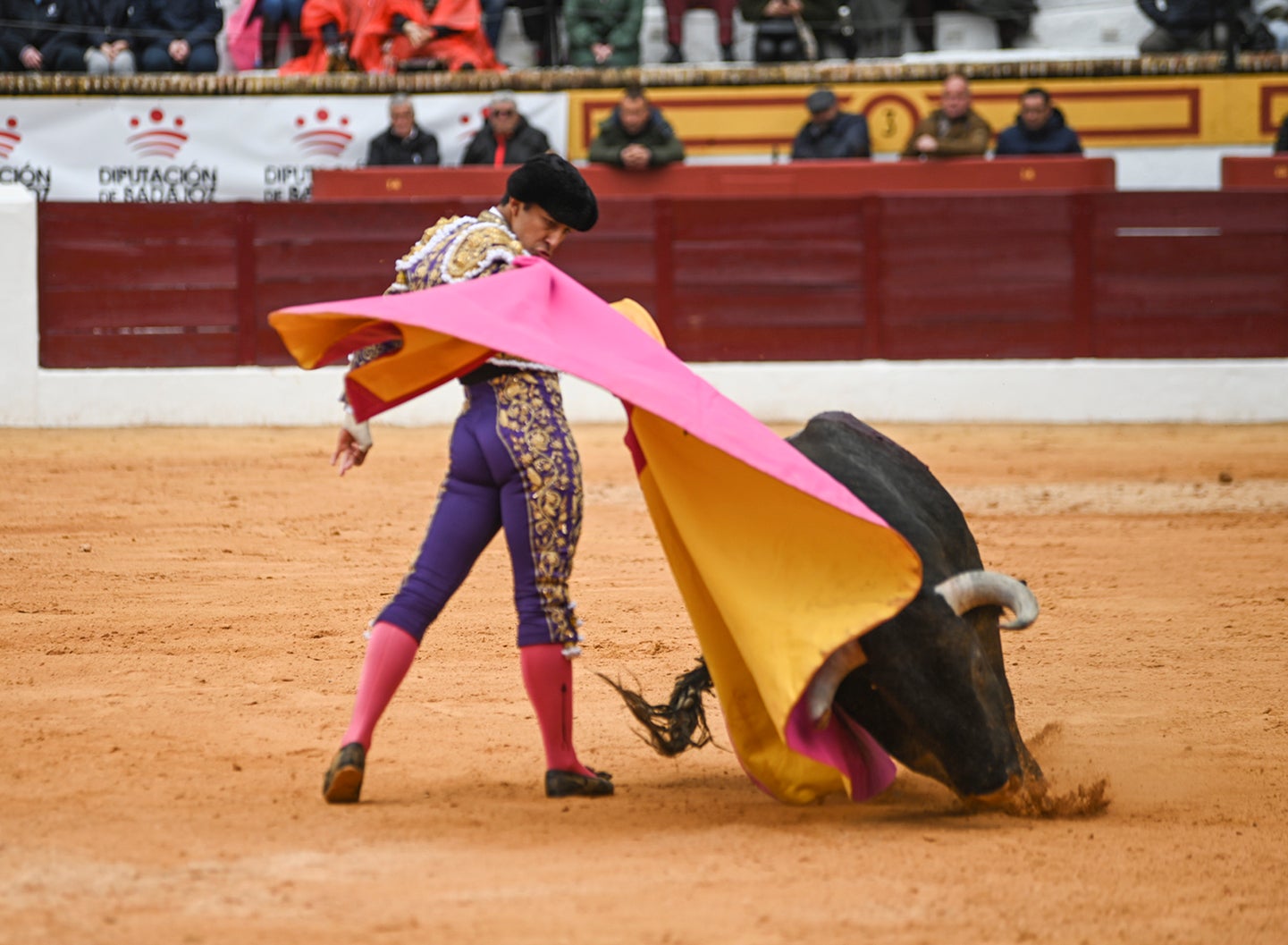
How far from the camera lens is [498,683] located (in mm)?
3830

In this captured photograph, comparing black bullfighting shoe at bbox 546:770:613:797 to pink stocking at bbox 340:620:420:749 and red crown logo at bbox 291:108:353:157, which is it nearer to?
pink stocking at bbox 340:620:420:749

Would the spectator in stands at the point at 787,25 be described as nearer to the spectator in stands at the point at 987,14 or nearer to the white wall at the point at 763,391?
the spectator in stands at the point at 987,14

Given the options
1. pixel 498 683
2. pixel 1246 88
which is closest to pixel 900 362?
pixel 1246 88

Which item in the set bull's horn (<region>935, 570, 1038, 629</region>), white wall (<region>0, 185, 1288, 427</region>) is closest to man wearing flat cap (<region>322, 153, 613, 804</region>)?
bull's horn (<region>935, 570, 1038, 629</region>)

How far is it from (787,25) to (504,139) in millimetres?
1984

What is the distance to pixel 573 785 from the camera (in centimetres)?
287

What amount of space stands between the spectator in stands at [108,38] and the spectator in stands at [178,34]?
69 millimetres

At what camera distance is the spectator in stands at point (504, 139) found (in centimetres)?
938

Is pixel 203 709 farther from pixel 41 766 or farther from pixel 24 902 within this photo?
pixel 24 902

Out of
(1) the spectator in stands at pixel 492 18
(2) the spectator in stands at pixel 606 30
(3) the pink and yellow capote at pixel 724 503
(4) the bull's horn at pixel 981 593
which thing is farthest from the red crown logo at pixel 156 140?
(4) the bull's horn at pixel 981 593

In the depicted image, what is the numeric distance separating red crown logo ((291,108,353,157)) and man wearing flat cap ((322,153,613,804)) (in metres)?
7.24

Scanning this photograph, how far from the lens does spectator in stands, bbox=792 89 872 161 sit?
9625 mm

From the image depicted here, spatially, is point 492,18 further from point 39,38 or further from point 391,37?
point 39,38

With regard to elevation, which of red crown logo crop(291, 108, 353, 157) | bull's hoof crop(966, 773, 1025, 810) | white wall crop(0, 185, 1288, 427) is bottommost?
bull's hoof crop(966, 773, 1025, 810)
